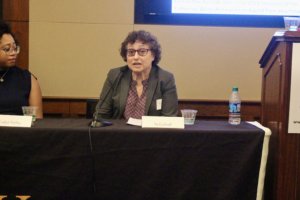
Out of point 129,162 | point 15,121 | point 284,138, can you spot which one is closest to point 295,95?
point 284,138

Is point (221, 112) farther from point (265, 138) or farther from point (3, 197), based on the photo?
point (3, 197)

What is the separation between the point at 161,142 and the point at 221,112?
178 centimetres

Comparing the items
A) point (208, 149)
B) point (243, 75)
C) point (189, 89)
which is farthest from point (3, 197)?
point (243, 75)

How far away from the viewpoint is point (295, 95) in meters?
1.52

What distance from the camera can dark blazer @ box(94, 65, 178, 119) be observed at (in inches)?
81.4

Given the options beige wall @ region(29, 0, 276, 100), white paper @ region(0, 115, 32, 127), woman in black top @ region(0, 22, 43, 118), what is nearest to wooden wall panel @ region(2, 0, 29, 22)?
beige wall @ region(29, 0, 276, 100)

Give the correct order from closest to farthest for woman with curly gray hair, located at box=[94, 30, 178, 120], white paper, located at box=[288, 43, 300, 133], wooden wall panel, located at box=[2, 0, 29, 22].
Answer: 1. white paper, located at box=[288, 43, 300, 133]
2. woman with curly gray hair, located at box=[94, 30, 178, 120]
3. wooden wall panel, located at box=[2, 0, 29, 22]

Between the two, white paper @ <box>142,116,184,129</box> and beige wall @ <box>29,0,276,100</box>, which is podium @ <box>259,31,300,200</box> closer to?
white paper @ <box>142,116,184,129</box>

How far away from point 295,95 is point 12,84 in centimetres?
167

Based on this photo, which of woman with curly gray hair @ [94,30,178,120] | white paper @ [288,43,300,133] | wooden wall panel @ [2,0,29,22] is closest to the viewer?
white paper @ [288,43,300,133]

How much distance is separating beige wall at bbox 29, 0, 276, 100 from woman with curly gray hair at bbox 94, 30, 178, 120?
1127 millimetres

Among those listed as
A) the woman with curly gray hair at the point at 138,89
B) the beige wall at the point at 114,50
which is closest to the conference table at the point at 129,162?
the woman with curly gray hair at the point at 138,89

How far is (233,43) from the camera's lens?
3258 millimetres

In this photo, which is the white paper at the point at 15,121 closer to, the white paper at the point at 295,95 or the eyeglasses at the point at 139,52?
the eyeglasses at the point at 139,52
